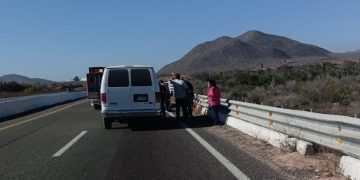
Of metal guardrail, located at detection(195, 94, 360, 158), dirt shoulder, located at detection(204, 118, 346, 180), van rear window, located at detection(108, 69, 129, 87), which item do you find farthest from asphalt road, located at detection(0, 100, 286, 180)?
van rear window, located at detection(108, 69, 129, 87)

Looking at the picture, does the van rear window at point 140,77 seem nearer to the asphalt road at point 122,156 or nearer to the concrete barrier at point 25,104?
the asphalt road at point 122,156

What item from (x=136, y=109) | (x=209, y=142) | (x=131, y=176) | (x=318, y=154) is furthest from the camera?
(x=136, y=109)

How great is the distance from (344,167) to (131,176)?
334 centimetres

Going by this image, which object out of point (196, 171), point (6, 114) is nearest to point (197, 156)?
point (196, 171)

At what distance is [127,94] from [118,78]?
0.58 m

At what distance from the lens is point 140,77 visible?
53.6 ft

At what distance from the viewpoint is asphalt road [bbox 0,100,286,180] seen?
873 centimetres

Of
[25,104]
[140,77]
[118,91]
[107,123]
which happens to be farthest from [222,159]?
[25,104]

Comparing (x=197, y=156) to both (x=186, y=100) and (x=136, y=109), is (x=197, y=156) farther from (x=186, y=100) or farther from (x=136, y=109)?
(x=186, y=100)

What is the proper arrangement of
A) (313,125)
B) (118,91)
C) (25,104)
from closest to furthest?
(313,125), (118,91), (25,104)

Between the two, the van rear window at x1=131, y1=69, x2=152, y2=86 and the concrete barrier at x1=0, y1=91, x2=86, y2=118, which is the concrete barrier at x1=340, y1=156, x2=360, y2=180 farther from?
the concrete barrier at x1=0, y1=91, x2=86, y2=118

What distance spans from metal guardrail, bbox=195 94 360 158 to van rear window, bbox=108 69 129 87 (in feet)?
12.5

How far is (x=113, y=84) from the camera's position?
16125mm

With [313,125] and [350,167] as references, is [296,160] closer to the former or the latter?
[313,125]
